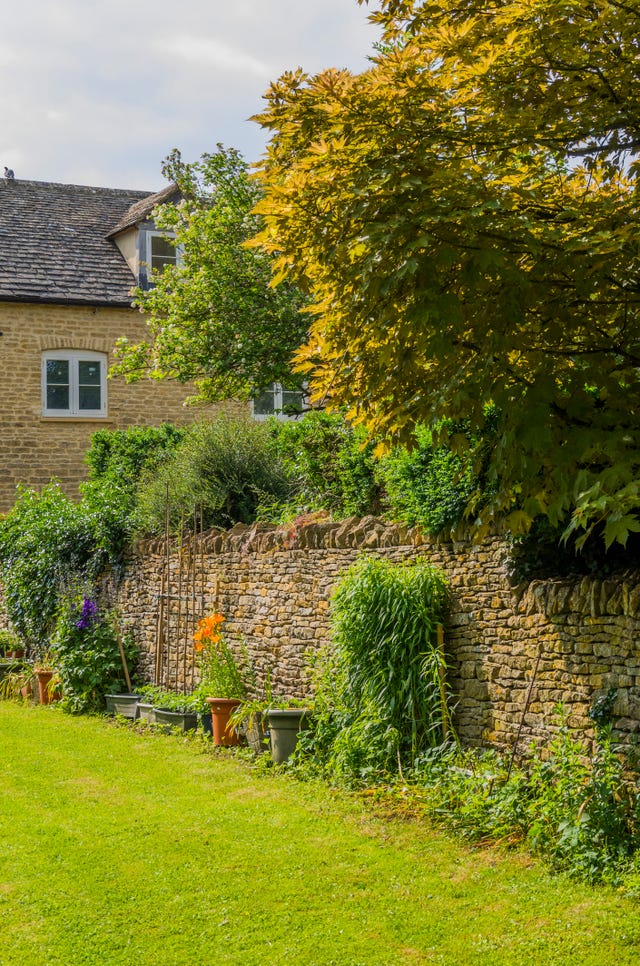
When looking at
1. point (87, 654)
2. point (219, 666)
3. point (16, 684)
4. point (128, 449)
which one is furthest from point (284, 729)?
point (128, 449)

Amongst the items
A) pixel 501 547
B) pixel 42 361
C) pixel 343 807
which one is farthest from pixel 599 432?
pixel 42 361

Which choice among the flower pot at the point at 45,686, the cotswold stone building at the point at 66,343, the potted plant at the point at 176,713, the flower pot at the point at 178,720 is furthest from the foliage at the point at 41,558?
the cotswold stone building at the point at 66,343

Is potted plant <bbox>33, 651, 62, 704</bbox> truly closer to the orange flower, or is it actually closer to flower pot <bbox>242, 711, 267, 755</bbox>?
the orange flower

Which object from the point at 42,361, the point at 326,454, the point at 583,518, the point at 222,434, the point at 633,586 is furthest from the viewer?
the point at 42,361

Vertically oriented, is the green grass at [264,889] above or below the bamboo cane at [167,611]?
below

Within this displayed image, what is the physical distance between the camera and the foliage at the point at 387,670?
27.3 feet

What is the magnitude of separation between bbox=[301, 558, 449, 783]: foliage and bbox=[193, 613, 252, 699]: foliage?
7.68ft

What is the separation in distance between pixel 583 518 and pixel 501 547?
9.87 ft

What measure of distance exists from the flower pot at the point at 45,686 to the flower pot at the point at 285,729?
5.76m

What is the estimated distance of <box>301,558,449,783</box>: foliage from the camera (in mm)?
8328

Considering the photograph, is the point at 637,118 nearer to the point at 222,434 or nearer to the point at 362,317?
the point at 362,317

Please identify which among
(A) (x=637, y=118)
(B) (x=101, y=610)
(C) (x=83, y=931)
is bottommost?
(C) (x=83, y=931)

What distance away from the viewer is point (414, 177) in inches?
224

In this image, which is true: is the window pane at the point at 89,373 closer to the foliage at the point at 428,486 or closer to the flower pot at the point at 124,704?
the flower pot at the point at 124,704
